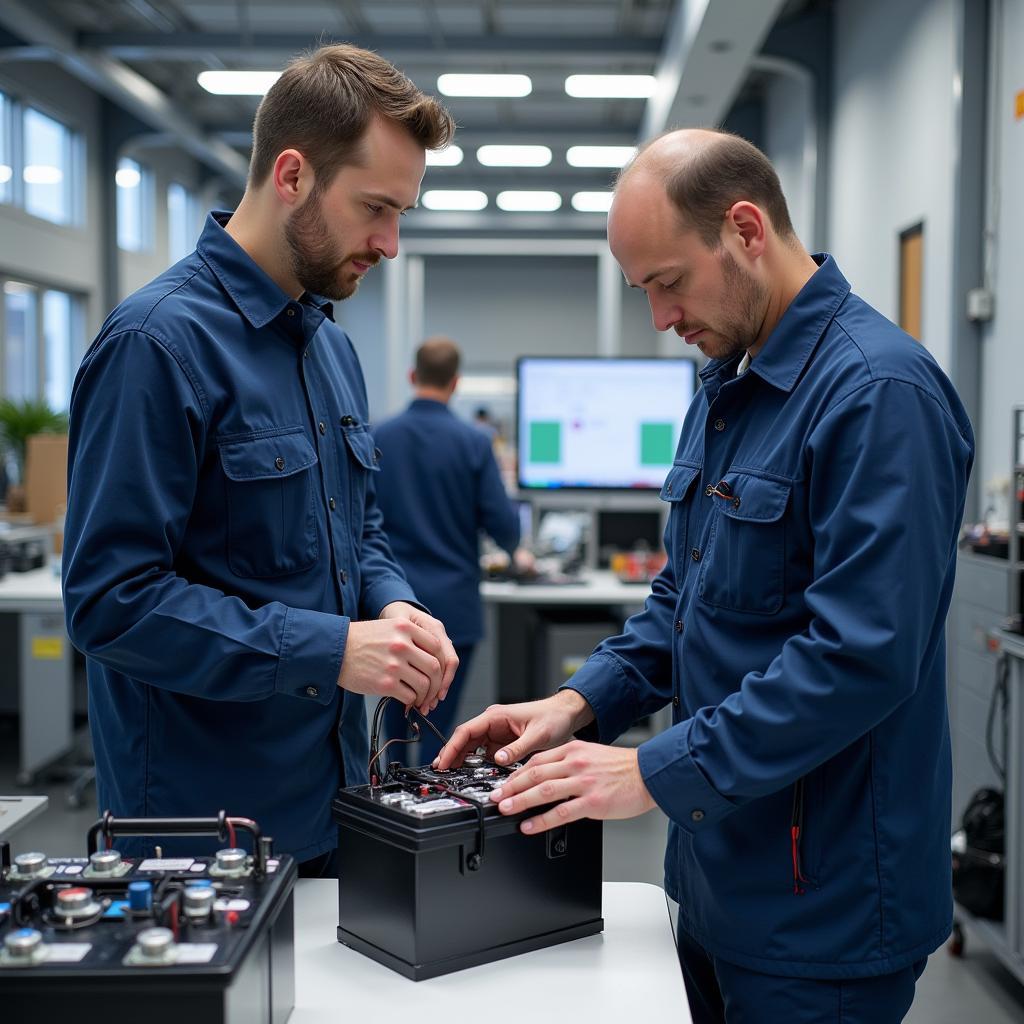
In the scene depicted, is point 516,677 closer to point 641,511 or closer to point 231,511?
point 641,511

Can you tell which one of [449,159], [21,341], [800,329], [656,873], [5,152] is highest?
[449,159]

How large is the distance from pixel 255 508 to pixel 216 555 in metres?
0.07

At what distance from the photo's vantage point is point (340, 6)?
6996 millimetres

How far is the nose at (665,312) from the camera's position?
1193 millimetres

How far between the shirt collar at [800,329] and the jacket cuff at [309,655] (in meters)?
0.52

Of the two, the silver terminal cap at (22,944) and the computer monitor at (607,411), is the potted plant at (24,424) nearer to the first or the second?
the computer monitor at (607,411)

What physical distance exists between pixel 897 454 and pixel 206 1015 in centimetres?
71

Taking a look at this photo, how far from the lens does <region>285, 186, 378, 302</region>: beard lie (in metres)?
1.31

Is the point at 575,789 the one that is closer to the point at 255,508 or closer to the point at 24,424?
the point at 255,508

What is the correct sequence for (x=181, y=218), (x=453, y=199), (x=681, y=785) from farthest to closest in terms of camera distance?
(x=453, y=199), (x=181, y=218), (x=681, y=785)

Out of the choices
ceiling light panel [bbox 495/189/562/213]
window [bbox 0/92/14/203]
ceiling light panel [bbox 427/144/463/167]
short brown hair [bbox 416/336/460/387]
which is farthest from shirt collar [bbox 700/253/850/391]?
ceiling light panel [bbox 495/189/562/213]

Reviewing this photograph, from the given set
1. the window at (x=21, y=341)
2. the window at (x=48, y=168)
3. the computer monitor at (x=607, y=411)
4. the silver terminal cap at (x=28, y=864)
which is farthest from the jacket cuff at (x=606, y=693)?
the window at (x=48, y=168)

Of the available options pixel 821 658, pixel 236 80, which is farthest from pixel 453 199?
pixel 821 658

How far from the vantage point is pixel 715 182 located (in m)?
1.12
